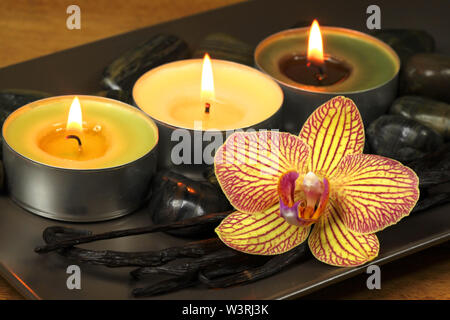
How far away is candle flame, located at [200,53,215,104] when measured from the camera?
34.9 inches

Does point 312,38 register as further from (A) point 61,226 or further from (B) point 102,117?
(A) point 61,226

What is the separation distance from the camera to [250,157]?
29.5 inches

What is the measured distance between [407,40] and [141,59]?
32 cm

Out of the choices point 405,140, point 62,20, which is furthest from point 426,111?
point 62,20

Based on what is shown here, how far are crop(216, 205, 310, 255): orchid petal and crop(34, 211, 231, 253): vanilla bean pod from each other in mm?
17

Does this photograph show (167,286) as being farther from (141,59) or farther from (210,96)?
(141,59)

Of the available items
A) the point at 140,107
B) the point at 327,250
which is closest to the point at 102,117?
the point at 140,107

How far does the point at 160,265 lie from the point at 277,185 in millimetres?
117

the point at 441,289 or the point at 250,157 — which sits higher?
the point at 250,157

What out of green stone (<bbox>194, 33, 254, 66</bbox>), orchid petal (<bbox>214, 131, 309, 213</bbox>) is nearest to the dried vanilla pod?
green stone (<bbox>194, 33, 254, 66</bbox>)

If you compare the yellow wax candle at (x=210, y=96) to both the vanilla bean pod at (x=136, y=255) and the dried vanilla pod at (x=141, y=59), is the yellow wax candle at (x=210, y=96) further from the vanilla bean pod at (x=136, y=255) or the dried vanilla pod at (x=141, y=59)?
the vanilla bean pod at (x=136, y=255)

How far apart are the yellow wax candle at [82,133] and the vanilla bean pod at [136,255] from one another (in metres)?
0.08

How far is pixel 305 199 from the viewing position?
0.74 metres

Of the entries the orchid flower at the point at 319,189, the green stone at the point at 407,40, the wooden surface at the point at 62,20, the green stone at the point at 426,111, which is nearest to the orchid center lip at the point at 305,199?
the orchid flower at the point at 319,189
